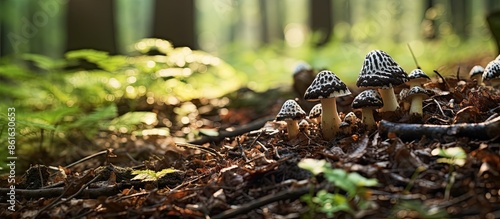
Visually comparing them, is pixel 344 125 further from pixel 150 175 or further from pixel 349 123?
pixel 150 175

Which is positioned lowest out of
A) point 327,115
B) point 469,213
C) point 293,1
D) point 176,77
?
point 469,213

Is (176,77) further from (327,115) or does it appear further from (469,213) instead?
(469,213)

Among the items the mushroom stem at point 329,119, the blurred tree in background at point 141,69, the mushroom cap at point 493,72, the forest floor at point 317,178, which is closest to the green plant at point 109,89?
the blurred tree in background at point 141,69

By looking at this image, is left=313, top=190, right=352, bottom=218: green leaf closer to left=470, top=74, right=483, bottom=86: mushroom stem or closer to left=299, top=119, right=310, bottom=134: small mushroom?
left=299, top=119, right=310, bottom=134: small mushroom

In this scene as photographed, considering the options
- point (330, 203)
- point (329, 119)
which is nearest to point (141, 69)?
point (329, 119)

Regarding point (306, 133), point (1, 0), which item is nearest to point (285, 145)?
point (306, 133)

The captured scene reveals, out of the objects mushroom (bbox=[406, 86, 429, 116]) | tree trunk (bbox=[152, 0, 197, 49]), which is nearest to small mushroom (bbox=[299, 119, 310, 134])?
mushroom (bbox=[406, 86, 429, 116])

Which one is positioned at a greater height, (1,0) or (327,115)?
(1,0)

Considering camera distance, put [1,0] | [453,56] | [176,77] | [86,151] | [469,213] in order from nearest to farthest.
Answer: [469,213], [86,151], [176,77], [453,56], [1,0]
